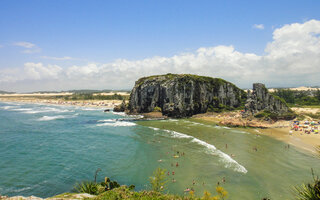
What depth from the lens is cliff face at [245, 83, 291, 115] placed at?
7806 centimetres

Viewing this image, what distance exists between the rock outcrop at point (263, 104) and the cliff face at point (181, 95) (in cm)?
2753

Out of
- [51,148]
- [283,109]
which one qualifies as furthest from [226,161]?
[283,109]

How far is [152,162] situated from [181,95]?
64399 mm

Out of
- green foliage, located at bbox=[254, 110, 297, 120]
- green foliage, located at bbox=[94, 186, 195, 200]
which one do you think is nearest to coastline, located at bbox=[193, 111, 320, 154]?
green foliage, located at bbox=[254, 110, 297, 120]

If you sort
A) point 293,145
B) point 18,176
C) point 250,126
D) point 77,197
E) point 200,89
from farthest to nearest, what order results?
point 200,89 → point 250,126 → point 293,145 → point 18,176 → point 77,197

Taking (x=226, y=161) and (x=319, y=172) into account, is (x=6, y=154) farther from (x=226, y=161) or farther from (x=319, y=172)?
(x=319, y=172)

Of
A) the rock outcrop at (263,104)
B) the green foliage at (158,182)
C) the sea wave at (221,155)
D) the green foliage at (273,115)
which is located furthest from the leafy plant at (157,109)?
the green foliage at (158,182)

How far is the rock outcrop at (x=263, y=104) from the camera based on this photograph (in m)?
77.4

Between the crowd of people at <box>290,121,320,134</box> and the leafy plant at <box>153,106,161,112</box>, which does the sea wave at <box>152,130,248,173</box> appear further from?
the leafy plant at <box>153,106,161,112</box>

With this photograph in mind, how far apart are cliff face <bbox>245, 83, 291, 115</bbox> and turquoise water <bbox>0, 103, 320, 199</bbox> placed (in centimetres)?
2670

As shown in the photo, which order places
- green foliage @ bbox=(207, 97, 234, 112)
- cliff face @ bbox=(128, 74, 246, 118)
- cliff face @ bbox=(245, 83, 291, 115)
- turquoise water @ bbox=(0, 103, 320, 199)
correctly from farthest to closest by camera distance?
green foliage @ bbox=(207, 97, 234, 112) → cliff face @ bbox=(128, 74, 246, 118) → cliff face @ bbox=(245, 83, 291, 115) → turquoise water @ bbox=(0, 103, 320, 199)

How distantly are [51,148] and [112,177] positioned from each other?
22236 mm

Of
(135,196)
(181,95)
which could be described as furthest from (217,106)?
(135,196)

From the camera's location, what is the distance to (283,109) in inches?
3265
